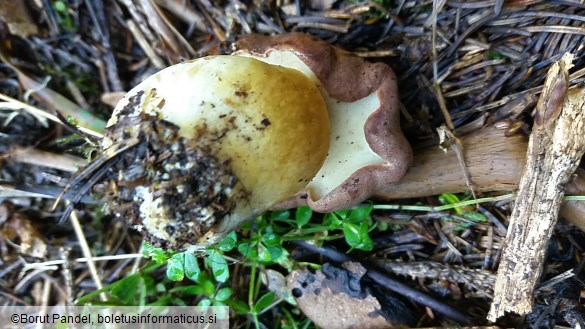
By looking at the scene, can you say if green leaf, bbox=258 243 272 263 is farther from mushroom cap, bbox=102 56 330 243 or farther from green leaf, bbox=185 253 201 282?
mushroom cap, bbox=102 56 330 243

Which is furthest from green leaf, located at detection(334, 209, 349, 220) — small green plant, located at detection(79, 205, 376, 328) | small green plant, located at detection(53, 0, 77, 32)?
small green plant, located at detection(53, 0, 77, 32)

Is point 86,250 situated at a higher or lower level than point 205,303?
higher

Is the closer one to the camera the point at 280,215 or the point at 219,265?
the point at 219,265

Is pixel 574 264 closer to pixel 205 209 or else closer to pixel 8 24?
pixel 205 209

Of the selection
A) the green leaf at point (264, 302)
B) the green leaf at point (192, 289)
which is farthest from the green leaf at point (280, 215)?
the green leaf at point (192, 289)

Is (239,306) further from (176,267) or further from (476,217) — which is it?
(476,217)

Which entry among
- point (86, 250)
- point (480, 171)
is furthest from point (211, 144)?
point (86, 250)

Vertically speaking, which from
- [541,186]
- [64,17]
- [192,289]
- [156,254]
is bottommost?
[192,289]
